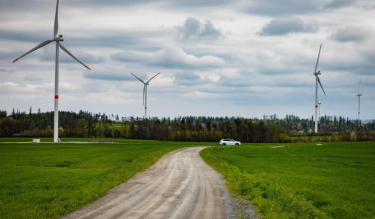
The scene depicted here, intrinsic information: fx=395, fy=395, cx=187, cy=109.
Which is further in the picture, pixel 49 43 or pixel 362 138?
pixel 362 138

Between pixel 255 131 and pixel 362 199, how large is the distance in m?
170

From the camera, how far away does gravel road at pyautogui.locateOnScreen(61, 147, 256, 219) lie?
1891cm

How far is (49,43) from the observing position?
103438mm

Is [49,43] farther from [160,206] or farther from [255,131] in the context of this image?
[255,131]

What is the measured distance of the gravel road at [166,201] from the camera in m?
18.9

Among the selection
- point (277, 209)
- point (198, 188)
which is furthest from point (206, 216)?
point (198, 188)

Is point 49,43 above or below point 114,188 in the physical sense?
above

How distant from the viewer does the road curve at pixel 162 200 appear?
1889 centimetres

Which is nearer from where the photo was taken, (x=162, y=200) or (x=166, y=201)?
(x=166, y=201)

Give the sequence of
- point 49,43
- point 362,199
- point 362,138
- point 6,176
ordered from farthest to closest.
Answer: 1. point 362,138
2. point 49,43
3. point 6,176
4. point 362,199

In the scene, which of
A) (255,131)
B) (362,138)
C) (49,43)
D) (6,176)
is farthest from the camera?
(255,131)

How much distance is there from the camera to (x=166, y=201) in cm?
2245

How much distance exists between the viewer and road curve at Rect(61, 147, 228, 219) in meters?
18.9

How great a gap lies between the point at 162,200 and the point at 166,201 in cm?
37
